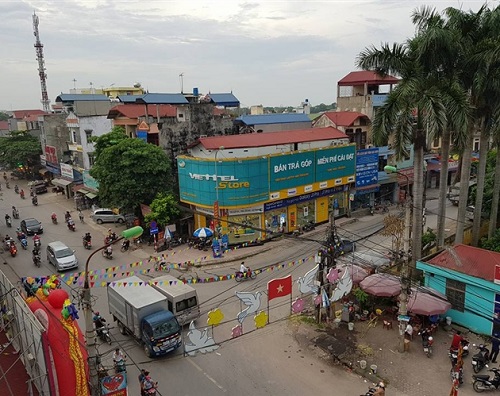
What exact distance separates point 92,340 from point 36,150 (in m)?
56.9

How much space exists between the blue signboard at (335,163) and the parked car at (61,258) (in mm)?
19500

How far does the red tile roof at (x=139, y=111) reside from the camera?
4012cm

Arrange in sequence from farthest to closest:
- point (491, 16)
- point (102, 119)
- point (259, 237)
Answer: point (102, 119), point (259, 237), point (491, 16)

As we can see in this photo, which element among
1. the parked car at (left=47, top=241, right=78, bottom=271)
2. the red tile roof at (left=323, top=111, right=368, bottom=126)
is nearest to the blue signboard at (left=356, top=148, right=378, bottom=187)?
the red tile roof at (left=323, top=111, right=368, bottom=126)

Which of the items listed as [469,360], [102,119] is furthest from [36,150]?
[469,360]

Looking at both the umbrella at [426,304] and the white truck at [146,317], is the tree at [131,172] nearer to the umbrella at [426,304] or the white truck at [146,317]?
the white truck at [146,317]

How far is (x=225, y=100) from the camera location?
53.9 metres

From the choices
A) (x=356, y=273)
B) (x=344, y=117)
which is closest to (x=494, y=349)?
(x=356, y=273)

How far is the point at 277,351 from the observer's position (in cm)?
1731

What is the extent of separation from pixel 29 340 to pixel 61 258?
53.6ft

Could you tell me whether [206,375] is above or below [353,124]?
below

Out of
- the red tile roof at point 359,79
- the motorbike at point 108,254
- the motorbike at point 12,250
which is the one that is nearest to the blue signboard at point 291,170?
the motorbike at point 108,254

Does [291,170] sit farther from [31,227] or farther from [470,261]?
[31,227]

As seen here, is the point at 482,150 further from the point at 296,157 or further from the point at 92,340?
the point at 92,340
